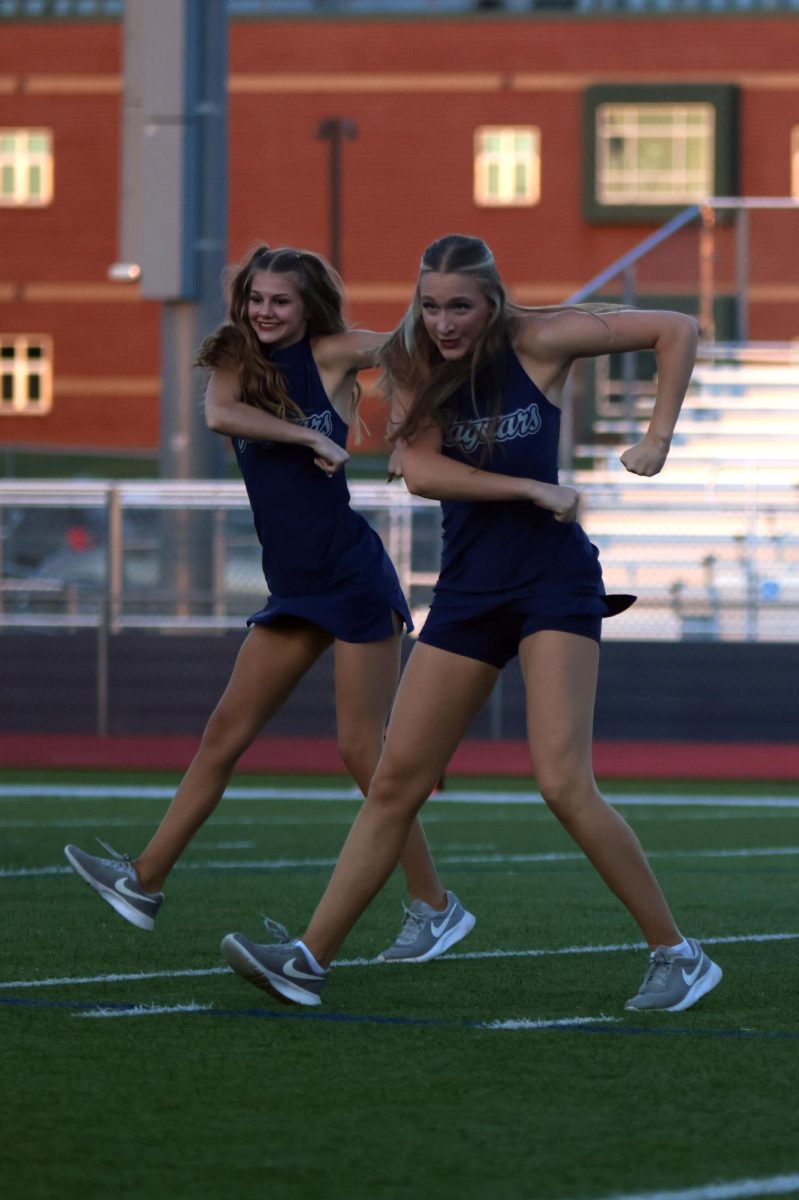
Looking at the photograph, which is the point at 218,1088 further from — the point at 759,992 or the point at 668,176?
the point at 668,176

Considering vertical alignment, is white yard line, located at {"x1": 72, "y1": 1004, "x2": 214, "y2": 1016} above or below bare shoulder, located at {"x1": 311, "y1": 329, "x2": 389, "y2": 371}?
below

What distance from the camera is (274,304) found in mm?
6559

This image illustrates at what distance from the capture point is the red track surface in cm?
1606

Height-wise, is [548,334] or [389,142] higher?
[389,142]

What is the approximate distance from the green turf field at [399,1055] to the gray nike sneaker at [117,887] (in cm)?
14

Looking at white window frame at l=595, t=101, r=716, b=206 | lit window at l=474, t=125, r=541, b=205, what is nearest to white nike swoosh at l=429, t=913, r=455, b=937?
white window frame at l=595, t=101, r=716, b=206

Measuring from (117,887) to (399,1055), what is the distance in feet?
5.51

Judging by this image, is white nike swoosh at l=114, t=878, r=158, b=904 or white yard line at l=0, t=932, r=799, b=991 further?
white nike swoosh at l=114, t=878, r=158, b=904

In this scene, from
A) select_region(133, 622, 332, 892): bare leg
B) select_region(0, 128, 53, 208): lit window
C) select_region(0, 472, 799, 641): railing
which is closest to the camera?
select_region(133, 622, 332, 892): bare leg

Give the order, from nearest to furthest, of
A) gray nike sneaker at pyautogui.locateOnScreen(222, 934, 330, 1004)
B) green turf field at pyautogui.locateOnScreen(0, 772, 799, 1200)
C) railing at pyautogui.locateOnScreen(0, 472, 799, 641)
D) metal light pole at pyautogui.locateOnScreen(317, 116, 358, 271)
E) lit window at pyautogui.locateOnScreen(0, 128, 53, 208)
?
1. green turf field at pyautogui.locateOnScreen(0, 772, 799, 1200)
2. gray nike sneaker at pyautogui.locateOnScreen(222, 934, 330, 1004)
3. railing at pyautogui.locateOnScreen(0, 472, 799, 641)
4. metal light pole at pyautogui.locateOnScreen(317, 116, 358, 271)
5. lit window at pyautogui.locateOnScreen(0, 128, 53, 208)

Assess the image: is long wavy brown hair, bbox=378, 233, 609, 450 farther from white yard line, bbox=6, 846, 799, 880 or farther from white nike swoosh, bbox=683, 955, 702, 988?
white yard line, bbox=6, 846, 799, 880

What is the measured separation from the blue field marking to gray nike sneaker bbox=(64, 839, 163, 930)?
71 cm

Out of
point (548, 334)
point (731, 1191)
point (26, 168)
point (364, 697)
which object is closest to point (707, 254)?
point (364, 697)

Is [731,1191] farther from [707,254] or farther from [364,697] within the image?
[707,254]
